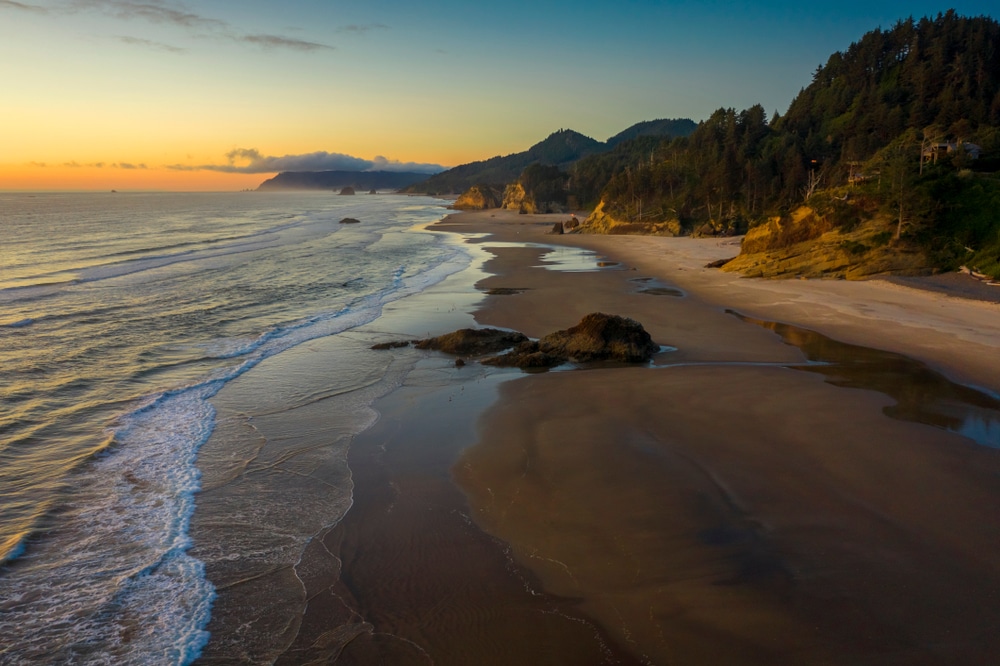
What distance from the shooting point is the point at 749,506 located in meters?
9.00

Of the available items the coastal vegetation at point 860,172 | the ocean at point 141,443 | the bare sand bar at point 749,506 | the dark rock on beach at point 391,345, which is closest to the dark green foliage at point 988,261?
the coastal vegetation at point 860,172

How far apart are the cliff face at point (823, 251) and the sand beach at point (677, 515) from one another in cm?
1237

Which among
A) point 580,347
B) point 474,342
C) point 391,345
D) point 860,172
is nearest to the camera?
point 580,347

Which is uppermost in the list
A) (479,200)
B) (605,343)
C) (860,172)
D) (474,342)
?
(860,172)

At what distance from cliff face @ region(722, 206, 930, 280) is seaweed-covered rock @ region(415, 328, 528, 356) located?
1999 centimetres

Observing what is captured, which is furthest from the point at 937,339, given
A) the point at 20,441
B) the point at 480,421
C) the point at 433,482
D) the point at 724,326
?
the point at 20,441

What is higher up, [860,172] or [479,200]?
[860,172]

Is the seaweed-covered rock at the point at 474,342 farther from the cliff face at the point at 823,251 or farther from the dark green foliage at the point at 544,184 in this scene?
the dark green foliage at the point at 544,184

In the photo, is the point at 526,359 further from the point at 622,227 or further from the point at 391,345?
the point at 622,227

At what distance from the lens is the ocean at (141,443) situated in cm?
721

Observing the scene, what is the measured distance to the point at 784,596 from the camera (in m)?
6.89

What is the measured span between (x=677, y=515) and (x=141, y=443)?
1086cm

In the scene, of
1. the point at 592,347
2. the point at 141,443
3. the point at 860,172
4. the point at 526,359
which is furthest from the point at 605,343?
the point at 860,172

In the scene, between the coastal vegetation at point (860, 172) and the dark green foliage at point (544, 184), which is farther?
the dark green foliage at point (544, 184)
